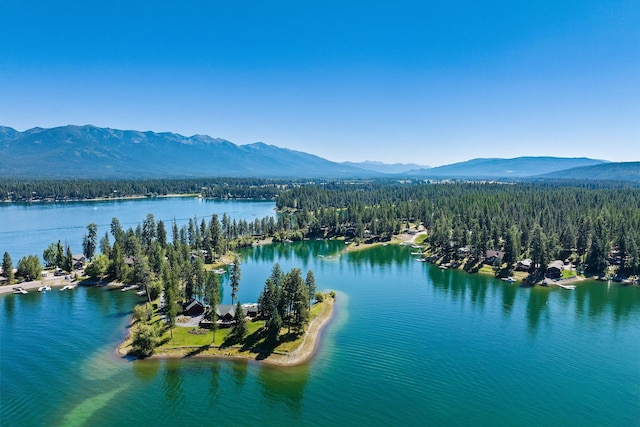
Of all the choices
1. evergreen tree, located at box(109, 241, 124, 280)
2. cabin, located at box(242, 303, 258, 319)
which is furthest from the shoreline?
evergreen tree, located at box(109, 241, 124, 280)

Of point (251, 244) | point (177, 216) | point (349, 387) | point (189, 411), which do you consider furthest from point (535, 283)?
point (177, 216)

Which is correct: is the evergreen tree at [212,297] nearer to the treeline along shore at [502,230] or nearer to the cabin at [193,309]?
the cabin at [193,309]

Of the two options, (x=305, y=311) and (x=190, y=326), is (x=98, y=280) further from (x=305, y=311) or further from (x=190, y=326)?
(x=305, y=311)

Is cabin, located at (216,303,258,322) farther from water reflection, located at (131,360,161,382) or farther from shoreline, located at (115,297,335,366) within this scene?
water reflection, located at (131,360,161,382)

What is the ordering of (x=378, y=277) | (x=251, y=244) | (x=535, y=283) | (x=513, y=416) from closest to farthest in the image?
(x=513, y=416) < (x=535, y=283) < (x=378, y=277) < (x=251, y=244)

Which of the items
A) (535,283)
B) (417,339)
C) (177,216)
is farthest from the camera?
(177,216)

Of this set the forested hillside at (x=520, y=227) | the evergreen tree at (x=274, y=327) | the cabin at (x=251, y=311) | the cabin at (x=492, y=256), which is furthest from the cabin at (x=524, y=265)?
the evergreen tree at (x=274, y=327)

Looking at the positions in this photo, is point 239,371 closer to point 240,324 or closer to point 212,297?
point 240,324
